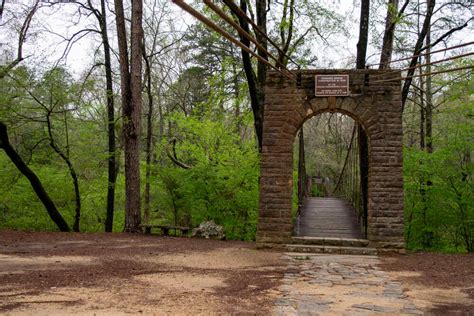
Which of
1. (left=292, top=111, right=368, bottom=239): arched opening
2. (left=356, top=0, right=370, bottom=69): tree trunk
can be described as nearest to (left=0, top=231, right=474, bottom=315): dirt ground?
(left=292, top=111, right=368, bottom=239): arched opening

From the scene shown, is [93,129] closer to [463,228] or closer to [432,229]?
[432,229]

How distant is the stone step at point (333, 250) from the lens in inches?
292

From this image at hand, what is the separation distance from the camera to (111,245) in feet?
24.8

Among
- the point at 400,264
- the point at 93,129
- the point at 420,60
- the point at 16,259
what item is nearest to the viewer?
the point at 16,259

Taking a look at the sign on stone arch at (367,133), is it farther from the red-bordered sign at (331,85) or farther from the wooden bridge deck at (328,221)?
the wooden bridge deck at (328,221)

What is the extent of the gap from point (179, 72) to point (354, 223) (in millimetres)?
10631

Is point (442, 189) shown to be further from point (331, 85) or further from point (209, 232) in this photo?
point (209, 232)

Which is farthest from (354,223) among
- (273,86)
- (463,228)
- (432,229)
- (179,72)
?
(179,72)

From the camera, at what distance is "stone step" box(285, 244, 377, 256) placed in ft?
24.3

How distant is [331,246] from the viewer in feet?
25.0

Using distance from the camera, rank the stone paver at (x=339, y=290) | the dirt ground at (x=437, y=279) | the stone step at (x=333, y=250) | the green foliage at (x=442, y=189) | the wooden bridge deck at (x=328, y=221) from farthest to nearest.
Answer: the green foliage at (x=442, y=189), the wooden bridge deck at (x=328, y=221), the stone step at (x=333, y=250), the dirt ground at (x=437, y=279), the stone paver at (x=339, y=290)

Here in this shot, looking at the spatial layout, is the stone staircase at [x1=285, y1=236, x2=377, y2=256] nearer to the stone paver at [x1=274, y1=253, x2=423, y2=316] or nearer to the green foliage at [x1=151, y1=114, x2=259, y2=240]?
the stone paver at [x1=274, y1=253, x2=423, y2=316]

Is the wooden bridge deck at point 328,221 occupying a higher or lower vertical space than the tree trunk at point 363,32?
lower

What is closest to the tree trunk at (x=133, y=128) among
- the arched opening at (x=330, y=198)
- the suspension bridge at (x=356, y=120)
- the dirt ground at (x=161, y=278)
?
the dirt ground at (x=161, y=278)
